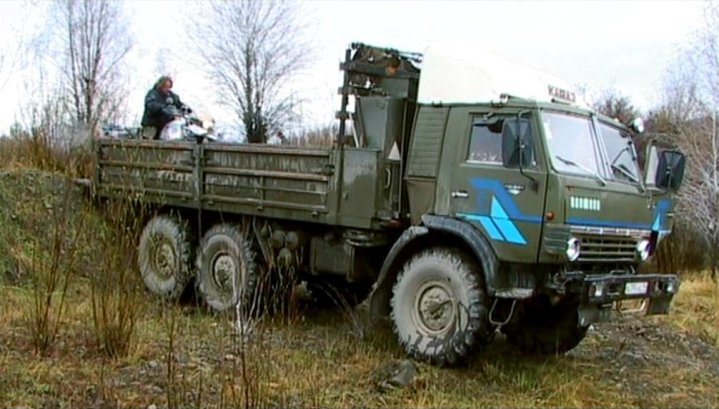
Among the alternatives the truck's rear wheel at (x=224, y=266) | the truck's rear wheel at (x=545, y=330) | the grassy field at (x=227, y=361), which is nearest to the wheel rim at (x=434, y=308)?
the grassy field at (x=227, y=361)

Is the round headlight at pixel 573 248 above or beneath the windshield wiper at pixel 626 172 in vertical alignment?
beneath

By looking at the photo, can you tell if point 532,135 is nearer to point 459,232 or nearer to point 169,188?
point 459,232

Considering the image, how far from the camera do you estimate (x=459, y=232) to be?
247 inches

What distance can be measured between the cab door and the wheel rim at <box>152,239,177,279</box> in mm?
3892

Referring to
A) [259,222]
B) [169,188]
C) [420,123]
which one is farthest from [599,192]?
[169,188]

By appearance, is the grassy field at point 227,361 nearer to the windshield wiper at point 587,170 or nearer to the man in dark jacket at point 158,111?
the windshield wiper at point 587,170

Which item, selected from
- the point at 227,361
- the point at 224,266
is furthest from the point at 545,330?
the point at 224,266

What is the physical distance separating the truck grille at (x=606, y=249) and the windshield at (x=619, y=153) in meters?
0.54

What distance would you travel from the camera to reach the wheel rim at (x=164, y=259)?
8.96 m

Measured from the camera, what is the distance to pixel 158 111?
10.1 m

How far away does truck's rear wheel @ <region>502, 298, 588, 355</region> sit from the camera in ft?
23.3

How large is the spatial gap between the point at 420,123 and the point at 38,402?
3737mm

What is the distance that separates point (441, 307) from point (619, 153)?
2.01 m

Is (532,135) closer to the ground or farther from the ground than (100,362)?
farther from the ground
